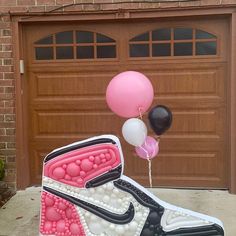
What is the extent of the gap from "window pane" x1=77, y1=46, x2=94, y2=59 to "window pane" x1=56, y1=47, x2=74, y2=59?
11cm

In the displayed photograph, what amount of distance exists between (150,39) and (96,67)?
78 centimetres

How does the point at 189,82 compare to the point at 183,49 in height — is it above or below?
below

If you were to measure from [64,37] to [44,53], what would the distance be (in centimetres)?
35

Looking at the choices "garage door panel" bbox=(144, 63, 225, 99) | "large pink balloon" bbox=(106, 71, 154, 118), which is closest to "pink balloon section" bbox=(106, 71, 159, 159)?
"large pink balloon" bbox=(106, 71, 154, 118)

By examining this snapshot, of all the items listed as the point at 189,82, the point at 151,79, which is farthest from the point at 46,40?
the point at 189,82

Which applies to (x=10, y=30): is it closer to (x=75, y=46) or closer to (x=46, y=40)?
(x=46, y=40)

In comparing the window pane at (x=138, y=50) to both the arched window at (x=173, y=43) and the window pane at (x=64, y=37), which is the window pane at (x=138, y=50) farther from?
the window pane at (x=64, y=37)

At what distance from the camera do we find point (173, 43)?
5648 mm

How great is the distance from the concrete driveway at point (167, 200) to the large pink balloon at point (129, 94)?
5.69 ft

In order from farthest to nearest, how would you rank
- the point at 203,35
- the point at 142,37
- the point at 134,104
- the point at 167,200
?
1. the point at 142,37
2. the point at 203,35
3. the point at 167,200
4. the point at 134,104

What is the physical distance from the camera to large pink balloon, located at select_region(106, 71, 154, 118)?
344cm

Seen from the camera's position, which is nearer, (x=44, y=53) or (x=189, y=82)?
(x=189, y=82)

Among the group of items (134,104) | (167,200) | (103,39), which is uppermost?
(103,39)

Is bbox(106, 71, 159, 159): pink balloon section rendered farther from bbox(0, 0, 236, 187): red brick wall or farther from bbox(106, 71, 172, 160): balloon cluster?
bbox(0, 0, 236, 187): red brick wall
